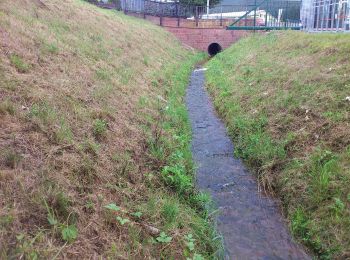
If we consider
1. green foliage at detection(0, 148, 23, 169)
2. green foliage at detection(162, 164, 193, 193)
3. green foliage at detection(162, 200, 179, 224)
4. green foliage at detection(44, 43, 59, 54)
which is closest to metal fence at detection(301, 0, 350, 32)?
green foliage at detection(162, 164, 193, 193)

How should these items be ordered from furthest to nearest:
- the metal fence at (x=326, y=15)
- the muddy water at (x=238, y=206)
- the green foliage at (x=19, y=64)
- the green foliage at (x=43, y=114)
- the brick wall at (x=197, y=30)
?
the brick wall at (x=197, y=30), the metal fence at (x=326, y=15), the green foliage at (x=19, y=64), the green foliage at (x=43, y=114), the muddy water at (x=238, y=206)

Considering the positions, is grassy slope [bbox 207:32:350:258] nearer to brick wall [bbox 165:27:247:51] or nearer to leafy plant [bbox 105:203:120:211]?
leafy plant [bbox 105:203:120:211]

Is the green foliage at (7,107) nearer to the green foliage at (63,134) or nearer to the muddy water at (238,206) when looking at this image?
the green foliage at (63,134)

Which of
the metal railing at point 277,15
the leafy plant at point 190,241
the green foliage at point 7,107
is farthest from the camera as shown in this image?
the metal railing at point 277,15

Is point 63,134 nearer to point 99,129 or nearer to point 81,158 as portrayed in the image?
point 81,158

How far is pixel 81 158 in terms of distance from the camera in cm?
472

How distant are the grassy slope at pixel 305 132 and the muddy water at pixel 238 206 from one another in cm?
24

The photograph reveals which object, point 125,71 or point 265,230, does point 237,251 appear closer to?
point 265,230

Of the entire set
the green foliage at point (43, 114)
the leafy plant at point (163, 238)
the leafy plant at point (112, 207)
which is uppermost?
the green foliage at point (43, 114)

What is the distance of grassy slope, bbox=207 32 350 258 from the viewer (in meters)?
4.59

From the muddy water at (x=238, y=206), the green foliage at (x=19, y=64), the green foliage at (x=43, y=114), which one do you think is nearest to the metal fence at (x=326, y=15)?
the muddy water at (x=238, y=206)

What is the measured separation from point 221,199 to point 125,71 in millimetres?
6093

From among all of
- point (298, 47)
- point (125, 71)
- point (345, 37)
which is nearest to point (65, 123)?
point (125, 71)

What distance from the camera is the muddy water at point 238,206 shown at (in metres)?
4.50
